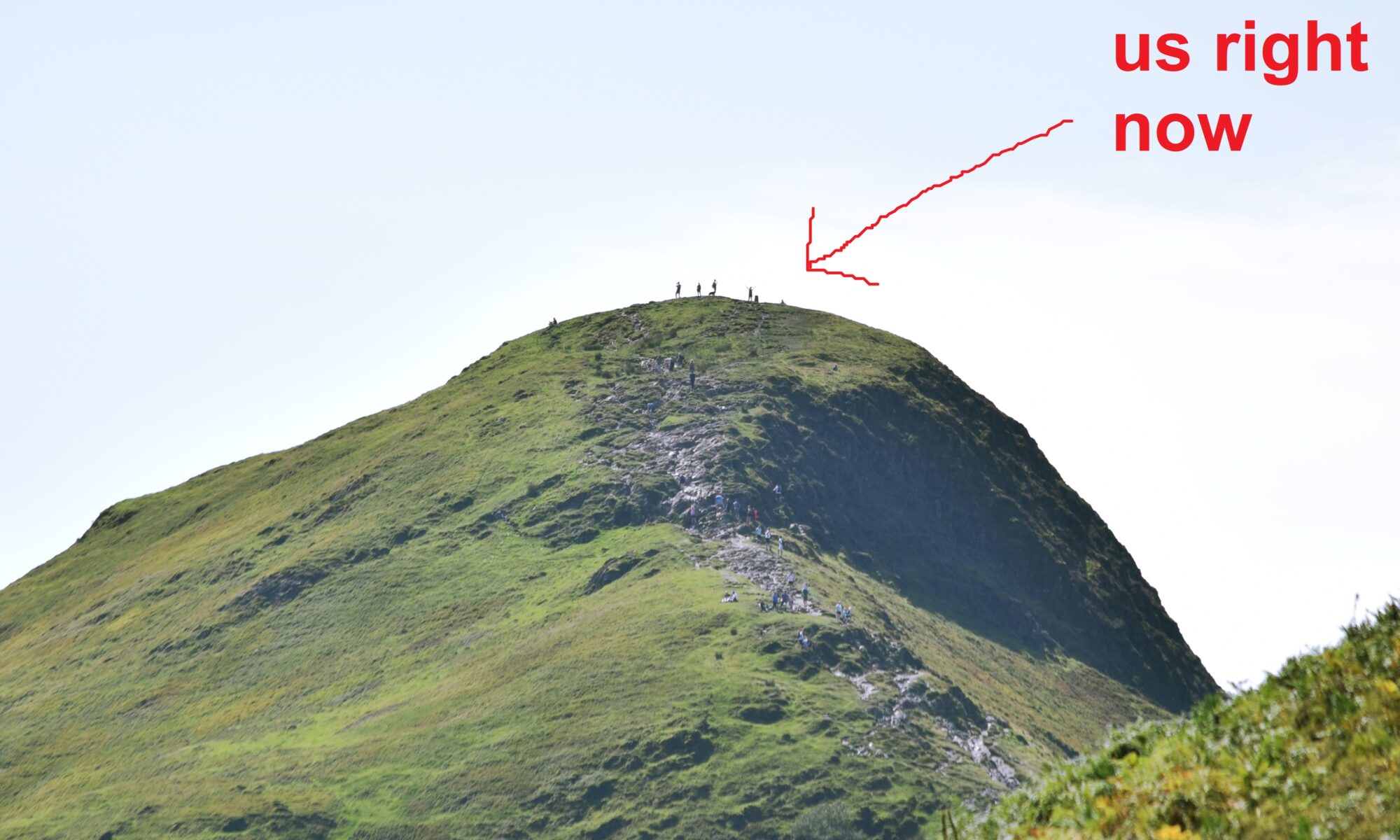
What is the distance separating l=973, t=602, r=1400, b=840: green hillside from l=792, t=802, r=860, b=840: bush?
3681 inches

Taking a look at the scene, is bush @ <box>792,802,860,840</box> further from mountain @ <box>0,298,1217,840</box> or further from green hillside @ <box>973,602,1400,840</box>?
green hillside @ <box>973,602,1400,840</box>

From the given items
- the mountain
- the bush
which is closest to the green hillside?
the mountain

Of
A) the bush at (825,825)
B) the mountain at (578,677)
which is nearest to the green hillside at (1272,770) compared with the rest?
the mountain at (578,677)

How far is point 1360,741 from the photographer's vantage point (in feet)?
71.1

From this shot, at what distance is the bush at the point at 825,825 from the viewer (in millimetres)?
117312

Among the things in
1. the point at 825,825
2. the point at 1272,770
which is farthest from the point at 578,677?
the point at 1272,770

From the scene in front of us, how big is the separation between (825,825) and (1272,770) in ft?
327

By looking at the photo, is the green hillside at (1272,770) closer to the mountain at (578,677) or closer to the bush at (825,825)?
the mountain at (578,677)

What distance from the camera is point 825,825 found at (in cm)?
11831

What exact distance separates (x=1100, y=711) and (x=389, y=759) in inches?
3227

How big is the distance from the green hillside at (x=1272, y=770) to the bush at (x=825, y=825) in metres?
93.5

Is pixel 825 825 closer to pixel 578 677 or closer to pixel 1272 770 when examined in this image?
pixel 578 677

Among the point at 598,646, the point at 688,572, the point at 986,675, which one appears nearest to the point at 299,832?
the point at 598,646

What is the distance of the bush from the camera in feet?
385
